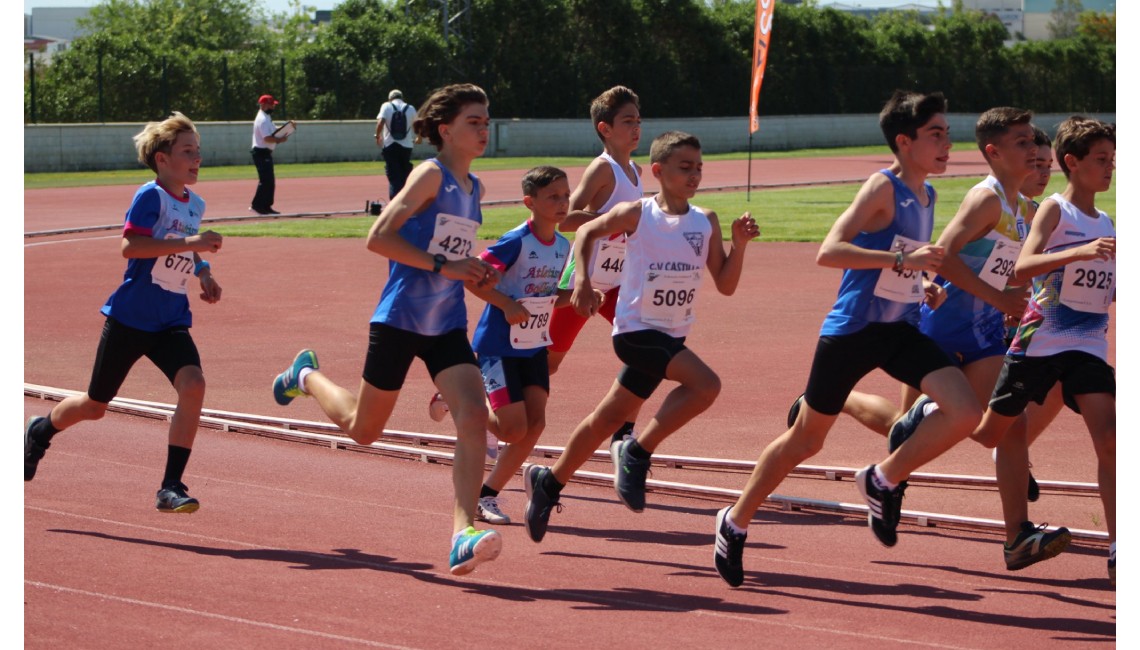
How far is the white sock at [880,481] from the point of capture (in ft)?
20.5

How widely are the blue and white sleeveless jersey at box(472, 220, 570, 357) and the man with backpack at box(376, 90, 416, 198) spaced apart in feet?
57.7

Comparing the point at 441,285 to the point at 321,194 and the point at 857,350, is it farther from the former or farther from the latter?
the point at 321,194

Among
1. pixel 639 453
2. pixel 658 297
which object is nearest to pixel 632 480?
pixel 639 453

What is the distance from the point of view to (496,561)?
6719 mm

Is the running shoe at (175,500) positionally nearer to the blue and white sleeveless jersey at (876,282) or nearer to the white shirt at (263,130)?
the blue and white sleeveless jersey at (876,282)

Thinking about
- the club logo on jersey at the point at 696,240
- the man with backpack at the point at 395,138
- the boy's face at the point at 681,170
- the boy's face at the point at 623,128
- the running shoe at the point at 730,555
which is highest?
the man with backpack at the point at 395,138

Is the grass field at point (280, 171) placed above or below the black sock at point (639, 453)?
above

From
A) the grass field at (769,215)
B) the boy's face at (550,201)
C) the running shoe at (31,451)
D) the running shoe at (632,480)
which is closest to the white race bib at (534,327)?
the boy's face at (550,201)

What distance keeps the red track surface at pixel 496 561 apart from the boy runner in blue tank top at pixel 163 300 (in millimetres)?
458

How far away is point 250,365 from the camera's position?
1212cm

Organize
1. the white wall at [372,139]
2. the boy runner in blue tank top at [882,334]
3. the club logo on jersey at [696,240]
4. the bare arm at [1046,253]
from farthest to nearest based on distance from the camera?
the white wall at [372,139] → the club logo on jersey at [696,240] → the boy runner in blue tank top at [882,334] → the bare arm at [1046,253]

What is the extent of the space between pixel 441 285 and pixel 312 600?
1485 mm

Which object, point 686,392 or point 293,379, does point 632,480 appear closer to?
→ point 686,392

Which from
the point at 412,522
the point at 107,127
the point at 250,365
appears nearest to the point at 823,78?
the point at 107,127
